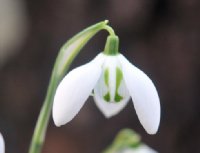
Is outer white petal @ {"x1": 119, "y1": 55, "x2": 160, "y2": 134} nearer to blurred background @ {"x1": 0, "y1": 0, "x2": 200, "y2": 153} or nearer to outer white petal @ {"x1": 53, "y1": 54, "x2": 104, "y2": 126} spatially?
outer white petal @ {"x1": 53, "y1": 54, "x2": 104, "y2": 126}

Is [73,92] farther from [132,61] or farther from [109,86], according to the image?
[132,61]

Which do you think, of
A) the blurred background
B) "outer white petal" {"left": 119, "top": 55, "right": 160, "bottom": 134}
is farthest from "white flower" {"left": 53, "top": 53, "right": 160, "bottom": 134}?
the blurred background

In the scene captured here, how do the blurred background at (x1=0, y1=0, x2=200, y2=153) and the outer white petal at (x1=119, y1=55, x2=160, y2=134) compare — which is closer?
the outer white petal at (x1=119, y1=55, x2=160, y2=134)

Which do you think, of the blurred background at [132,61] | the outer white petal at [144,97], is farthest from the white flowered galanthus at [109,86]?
the blurred background at [132,61]

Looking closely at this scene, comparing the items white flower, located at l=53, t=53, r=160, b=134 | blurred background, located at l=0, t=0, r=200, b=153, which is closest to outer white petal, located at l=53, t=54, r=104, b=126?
white flower, located at l=53, t=53, r=160, b=134

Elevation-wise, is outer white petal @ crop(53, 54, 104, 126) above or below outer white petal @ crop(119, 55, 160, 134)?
above

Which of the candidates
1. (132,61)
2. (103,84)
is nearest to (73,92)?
(103,84)

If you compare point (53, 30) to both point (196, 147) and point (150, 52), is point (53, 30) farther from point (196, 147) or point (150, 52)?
point (196, 147)

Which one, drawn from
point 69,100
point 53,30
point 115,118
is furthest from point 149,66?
point 69,100
